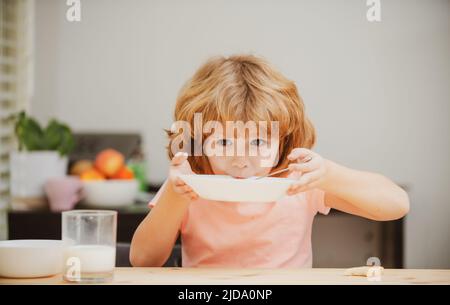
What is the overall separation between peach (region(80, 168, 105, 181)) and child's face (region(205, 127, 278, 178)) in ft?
2.70

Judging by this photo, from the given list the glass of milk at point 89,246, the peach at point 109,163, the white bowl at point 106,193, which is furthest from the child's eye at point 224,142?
the peach at point 109,163

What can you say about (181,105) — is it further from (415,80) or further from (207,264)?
(415,80)

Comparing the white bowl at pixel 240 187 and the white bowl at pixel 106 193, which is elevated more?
the white bowl at pixel 240 187

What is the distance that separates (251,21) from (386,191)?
37 centimetres

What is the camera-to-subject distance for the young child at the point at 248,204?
99 cm

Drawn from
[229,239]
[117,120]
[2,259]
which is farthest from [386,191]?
[117,120]

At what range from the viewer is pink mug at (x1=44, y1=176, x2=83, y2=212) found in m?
1.72

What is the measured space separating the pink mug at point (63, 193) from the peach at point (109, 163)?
107 mm

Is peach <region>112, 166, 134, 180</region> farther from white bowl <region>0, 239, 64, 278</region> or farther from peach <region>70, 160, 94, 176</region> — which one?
white bowl <region>0, 239, 64, 278</region>

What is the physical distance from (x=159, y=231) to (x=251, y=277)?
21 cm

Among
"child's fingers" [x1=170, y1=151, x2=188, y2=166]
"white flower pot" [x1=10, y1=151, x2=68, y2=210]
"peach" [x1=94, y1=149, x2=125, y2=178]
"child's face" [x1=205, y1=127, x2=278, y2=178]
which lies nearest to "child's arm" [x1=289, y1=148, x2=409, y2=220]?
"child's face" [x1=205, y1=127, x2=278, y2=178]

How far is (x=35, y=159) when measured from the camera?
1818 mm

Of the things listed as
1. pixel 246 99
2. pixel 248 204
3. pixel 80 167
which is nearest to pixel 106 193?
pixel 80 167

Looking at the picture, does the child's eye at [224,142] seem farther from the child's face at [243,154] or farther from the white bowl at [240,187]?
the white bowl at [240,187]
